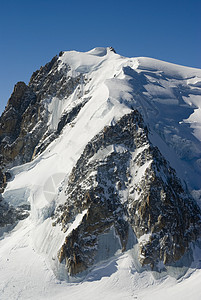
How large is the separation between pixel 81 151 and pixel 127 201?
1426cm

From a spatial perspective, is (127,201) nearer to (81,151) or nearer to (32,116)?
(81,151)

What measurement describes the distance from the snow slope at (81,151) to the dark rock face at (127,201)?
7.46 feet

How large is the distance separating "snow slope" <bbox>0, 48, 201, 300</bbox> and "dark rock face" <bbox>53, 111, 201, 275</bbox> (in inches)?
89.5

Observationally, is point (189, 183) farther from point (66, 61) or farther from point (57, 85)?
point (66, 61)

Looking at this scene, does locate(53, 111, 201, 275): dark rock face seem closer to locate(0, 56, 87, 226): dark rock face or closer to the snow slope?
the snow slope

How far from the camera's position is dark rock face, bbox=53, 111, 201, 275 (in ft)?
181

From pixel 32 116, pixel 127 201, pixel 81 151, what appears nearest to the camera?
pixel 127 201

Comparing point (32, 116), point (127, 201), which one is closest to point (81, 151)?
point (127, 201)

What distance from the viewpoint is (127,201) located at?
59.4 metres

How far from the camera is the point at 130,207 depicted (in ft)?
192

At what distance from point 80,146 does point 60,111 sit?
2470cm

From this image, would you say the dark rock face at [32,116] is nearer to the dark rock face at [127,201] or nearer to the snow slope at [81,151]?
the snow slope at [81,151]

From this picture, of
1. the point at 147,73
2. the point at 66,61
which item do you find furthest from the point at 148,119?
the point at 66,61

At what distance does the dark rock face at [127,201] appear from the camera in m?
55.1
